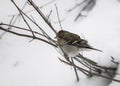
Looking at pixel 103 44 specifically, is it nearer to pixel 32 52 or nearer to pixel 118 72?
pixel 118 72

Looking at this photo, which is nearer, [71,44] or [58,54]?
[71,44]

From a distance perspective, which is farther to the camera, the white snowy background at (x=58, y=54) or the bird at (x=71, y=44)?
the white snowy background at (x=58, y=54)

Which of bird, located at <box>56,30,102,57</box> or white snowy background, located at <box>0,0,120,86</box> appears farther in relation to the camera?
white snowy background, located at <box>0,0,120,86</box>
